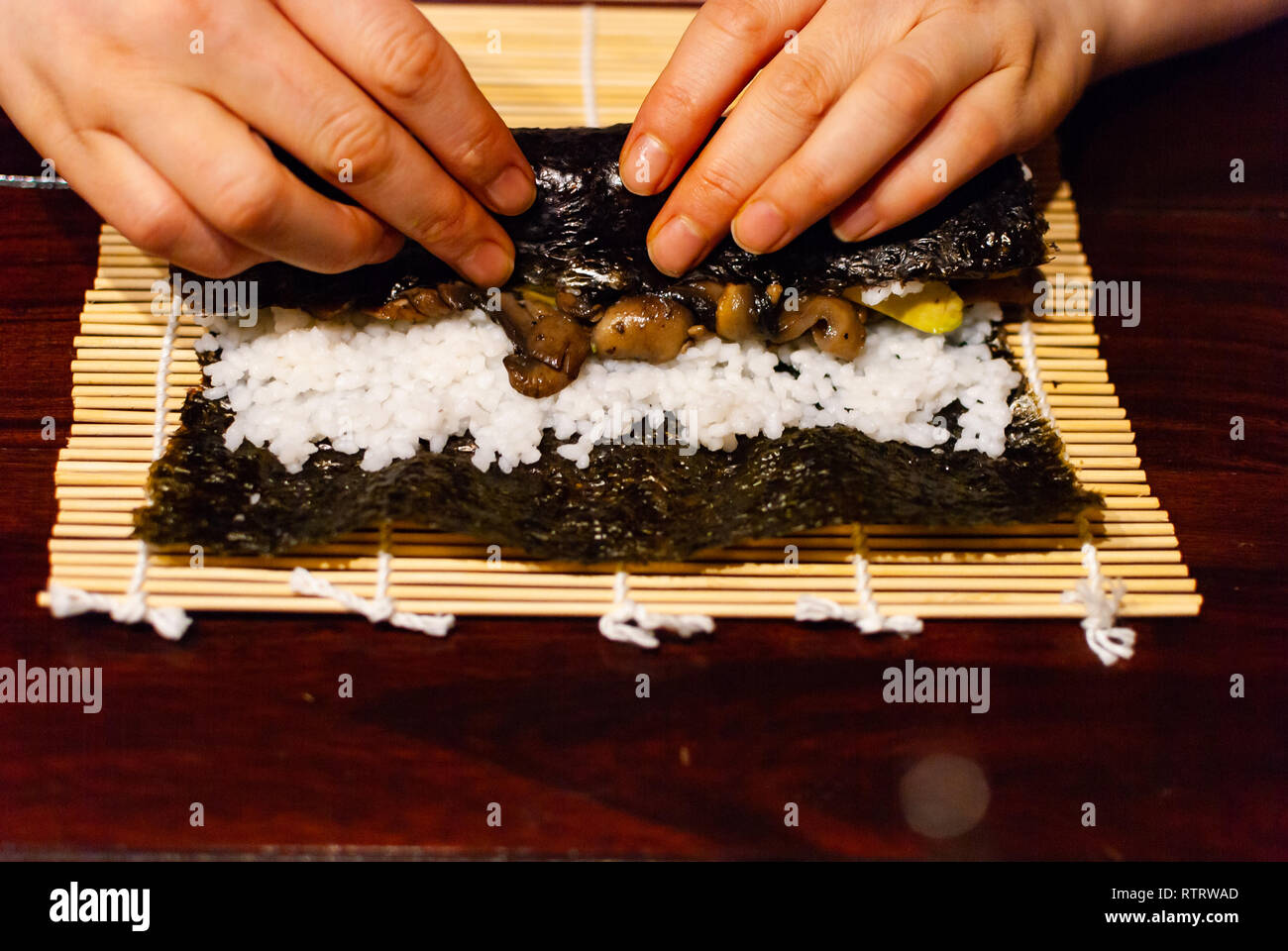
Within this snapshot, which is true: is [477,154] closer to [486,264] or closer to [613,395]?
[486,264]

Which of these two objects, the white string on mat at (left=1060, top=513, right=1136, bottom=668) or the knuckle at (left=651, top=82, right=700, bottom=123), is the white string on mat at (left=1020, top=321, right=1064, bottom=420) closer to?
the white string on mat at (left=1060, top=513, right=1136, bottom=668)

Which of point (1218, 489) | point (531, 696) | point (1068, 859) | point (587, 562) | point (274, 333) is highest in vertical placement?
point (274, 333)

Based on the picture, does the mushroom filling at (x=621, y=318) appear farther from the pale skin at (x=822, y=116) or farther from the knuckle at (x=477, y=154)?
the knuckle at (x=477, y=154)

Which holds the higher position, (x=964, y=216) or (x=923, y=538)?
(x=964, y=216)

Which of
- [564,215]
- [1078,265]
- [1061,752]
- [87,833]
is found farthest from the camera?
[1078,265]

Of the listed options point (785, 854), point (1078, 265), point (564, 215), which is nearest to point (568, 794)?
point (785, 854)

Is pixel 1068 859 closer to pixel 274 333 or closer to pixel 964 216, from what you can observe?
pixel 964 216

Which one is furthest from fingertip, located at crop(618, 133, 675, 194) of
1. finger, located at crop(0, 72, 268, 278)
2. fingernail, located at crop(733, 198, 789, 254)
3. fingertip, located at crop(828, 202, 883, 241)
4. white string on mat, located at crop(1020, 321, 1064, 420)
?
white string on mat, located at crop(1020, 321, 1064, 420)
